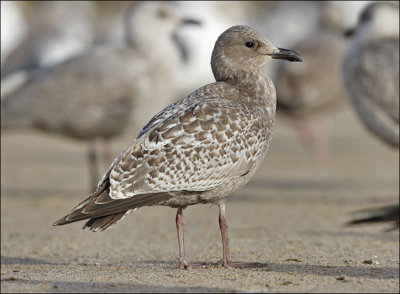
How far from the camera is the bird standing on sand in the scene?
9.14 metres

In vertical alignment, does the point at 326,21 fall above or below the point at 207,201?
above

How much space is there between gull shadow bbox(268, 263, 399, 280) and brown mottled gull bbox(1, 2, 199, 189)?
5.63 m

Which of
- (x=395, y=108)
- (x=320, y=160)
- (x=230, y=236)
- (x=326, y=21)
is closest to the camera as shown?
(x=230, y=236)

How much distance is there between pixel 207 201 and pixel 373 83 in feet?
13.2

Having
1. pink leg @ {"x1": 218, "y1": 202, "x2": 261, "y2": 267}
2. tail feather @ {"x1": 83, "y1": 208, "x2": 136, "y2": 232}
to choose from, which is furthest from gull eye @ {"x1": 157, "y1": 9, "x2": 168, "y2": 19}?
tail feather @ {"x1": 83, "y1": 208, "x2": 136, "y2": 232}

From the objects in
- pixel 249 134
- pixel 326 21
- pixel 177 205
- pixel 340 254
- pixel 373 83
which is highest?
pixel 326 21

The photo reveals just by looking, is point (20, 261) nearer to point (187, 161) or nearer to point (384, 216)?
point (187, 161)

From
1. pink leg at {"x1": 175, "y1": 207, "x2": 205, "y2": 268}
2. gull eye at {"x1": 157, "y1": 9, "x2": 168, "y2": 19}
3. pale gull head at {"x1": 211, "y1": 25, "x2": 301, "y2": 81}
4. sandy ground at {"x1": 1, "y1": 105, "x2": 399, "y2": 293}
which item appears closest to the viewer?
sandy ground at {"x1": 1, "y1": 105, "x2": 399, "y2": 293}

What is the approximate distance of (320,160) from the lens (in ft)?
47.6

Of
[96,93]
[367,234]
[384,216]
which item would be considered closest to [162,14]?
[96,93]

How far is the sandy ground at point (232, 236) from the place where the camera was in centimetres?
499

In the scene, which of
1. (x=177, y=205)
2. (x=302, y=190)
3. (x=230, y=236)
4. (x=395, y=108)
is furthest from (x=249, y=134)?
(x=302, y=190)

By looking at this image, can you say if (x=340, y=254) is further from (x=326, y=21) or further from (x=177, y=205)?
(x=326, y=21)

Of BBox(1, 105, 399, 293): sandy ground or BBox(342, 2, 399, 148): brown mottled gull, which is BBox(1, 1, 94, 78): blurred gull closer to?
BBox(1, 105, 399, 293): sandy ground
